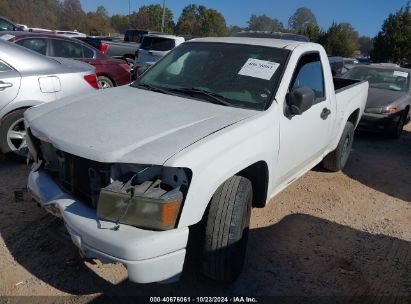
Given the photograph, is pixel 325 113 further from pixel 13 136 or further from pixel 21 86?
pixel 13 136

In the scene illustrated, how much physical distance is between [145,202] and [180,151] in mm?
379

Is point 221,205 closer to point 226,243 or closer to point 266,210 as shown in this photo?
point 226,243

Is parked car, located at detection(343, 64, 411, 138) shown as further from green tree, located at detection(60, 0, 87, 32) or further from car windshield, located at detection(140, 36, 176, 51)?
green tree, located at detection(60, 0, 87, 32)

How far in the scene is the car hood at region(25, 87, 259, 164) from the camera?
249cm

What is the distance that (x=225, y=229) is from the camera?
107 inches

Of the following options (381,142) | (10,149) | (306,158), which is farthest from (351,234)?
(381,142)

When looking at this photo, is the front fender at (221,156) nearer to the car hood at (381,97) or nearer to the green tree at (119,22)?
the car hood at (381,97)

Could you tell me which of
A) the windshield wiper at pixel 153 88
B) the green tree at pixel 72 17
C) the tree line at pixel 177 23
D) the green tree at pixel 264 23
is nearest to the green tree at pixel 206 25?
the tree line at pixel 177 23

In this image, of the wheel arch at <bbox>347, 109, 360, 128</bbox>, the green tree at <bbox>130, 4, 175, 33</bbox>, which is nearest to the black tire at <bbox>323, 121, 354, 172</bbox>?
the wheel arch at <bbox>347, 109, 360, 128</bbox>

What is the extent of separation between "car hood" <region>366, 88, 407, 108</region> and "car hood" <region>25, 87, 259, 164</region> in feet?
18.6

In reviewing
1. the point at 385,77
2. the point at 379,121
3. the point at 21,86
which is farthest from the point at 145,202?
the point at 385,77

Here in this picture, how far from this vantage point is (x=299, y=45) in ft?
13.0

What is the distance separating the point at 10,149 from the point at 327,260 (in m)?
3.78

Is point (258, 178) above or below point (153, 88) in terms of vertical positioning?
below
